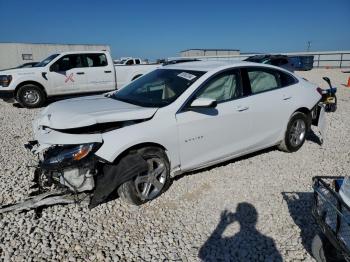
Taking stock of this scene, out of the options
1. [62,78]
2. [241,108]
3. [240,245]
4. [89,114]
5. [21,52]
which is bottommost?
[240,245]

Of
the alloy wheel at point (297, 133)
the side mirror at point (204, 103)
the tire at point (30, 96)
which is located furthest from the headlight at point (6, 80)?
the alloy wheel at point (297, 133)

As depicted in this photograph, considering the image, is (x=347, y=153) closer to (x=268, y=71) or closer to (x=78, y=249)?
(x=268, y=71)

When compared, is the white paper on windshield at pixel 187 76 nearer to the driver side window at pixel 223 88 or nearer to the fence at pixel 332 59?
the driver side window at pixel 223 88

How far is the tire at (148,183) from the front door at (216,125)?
0.29 metres

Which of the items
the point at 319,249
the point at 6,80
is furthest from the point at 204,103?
the point at 6,80

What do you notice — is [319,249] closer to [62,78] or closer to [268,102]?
[268,102]

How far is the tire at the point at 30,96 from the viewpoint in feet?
32.4

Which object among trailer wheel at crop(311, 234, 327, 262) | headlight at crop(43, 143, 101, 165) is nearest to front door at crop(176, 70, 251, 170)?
headlight at crop(43, 143, 101, 165)

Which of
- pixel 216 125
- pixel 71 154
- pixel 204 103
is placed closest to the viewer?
pixel 71 154

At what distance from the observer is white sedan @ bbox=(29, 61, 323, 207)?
3348mm

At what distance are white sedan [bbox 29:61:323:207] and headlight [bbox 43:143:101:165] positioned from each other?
11 mm

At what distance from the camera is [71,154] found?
3.25m

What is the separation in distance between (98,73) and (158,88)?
6920mm

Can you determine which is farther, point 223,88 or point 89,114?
point 223,88
